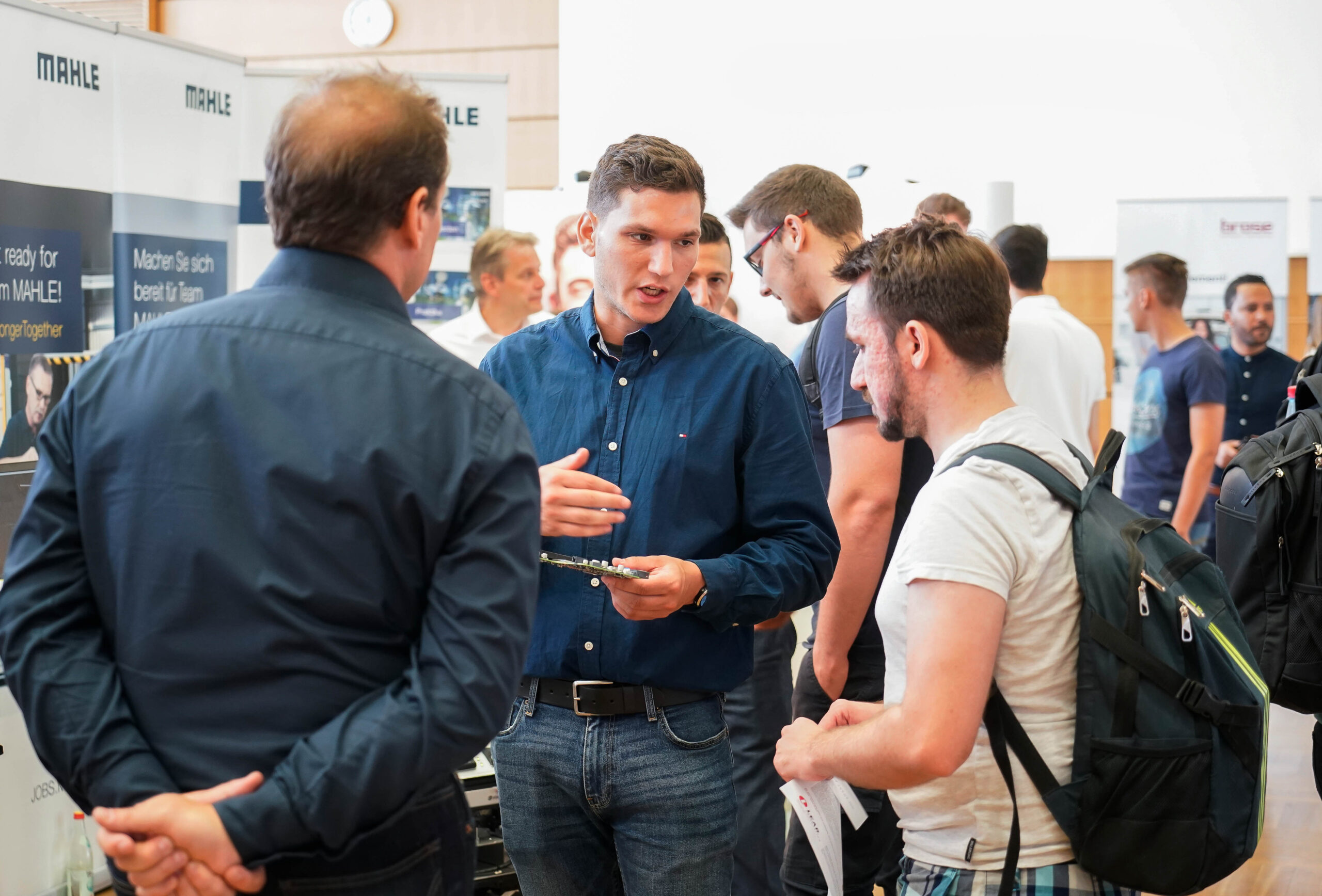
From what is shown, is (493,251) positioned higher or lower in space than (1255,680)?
higher

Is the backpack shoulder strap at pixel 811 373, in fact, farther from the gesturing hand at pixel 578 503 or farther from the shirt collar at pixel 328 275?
the shirt collar at pixel 328 275

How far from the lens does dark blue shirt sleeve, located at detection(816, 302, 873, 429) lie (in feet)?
7.24

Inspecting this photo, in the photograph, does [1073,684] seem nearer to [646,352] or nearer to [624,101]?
[646,352]

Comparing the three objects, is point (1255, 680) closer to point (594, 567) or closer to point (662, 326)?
point (594, 567)

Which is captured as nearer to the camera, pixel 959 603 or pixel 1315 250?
pixel 959 603

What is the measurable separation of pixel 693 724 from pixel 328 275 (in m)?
0.91

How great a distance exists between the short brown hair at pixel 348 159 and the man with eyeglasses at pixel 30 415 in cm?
239

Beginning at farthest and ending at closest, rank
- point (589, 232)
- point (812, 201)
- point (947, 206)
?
point (947, 206) < point (812, 201) < point (589, 232)

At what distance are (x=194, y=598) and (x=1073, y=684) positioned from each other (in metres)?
0.98

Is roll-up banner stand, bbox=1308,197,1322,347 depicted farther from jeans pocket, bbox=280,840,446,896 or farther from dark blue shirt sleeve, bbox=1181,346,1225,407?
jeans pocket, bbox=280,840,446,896

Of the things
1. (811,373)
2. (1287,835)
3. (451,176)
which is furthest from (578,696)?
(451,176)

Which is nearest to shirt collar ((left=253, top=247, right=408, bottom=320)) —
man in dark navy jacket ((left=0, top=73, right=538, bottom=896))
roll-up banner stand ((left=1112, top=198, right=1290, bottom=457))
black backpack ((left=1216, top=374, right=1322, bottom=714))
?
man in dark navy jacket ((left=0, top=73, right=538, bottom=896))

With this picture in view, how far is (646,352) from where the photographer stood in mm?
1839

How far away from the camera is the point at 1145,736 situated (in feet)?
4.29
